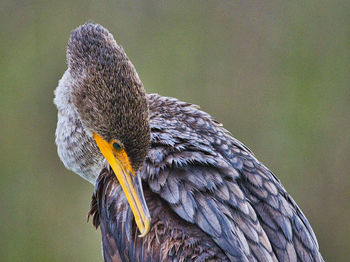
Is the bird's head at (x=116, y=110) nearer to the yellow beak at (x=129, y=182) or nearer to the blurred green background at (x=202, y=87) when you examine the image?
the yellow beak at (x=129, y=182)

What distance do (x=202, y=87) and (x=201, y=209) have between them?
2.57 metres

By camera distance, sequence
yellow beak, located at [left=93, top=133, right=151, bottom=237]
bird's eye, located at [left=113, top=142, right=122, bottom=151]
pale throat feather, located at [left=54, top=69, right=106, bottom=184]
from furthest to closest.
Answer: pale throat feather, located at [left=54, top=69, right=106, bottom=184] < bird's eye, located at [left=113, top=142, right=122, bottom=151] < yellow beak, located at [left=93, top=133, right=151, bottom=237]

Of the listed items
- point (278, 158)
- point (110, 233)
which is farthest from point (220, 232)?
point (278, 158)

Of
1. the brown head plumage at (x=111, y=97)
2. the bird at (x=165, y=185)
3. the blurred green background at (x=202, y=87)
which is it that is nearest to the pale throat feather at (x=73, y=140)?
the bird at (x=165, y=185)

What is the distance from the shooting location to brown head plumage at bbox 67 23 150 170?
2.55 metres

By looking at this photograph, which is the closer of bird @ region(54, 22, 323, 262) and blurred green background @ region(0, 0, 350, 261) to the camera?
bird @ region(54, 22, 323, 262)

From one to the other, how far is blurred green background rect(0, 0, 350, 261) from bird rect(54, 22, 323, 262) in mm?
2092

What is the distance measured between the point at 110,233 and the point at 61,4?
113 inches

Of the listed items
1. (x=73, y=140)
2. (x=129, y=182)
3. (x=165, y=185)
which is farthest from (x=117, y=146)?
(x=73, y=140)

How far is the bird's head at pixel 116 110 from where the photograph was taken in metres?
2.55

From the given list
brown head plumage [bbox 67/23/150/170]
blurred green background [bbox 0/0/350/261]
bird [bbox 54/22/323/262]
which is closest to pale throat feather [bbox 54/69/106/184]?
bird [bbox 54/22/323/262]

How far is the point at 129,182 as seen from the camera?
2.65 metres

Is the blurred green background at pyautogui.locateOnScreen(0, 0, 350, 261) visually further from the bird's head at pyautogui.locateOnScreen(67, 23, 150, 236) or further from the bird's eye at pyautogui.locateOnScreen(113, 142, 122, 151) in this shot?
the bird's eye at pyautogui.locateOnScreen(113, 142, 122, 151)

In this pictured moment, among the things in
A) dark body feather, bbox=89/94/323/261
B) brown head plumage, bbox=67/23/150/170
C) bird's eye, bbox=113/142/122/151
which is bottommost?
dark body feather, bbox=89/94/323/261
